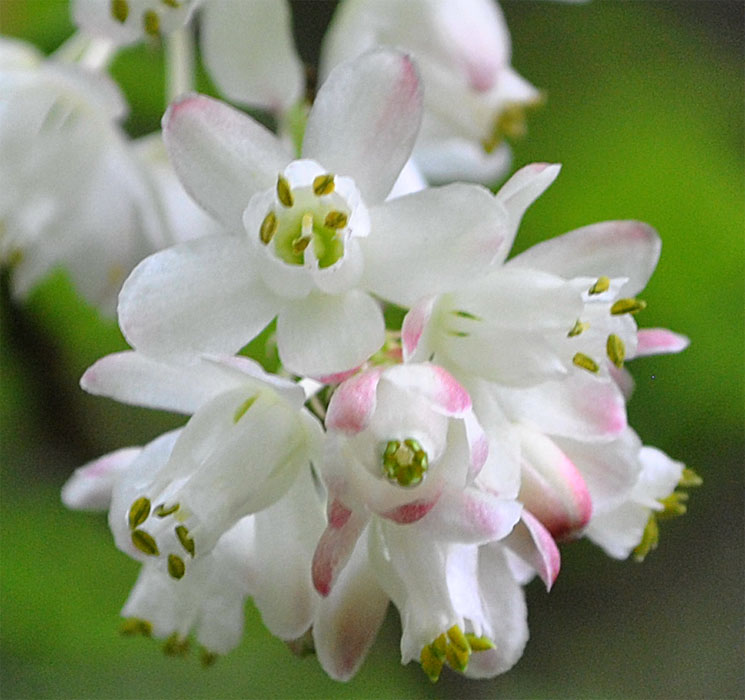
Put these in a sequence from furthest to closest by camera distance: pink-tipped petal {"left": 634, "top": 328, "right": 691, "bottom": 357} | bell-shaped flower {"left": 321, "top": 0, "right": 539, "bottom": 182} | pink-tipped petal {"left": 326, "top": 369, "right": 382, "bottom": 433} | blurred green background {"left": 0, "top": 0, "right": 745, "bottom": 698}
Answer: blurred green background {"left": 0, "top": 0, "right": 745, "bottom": 698} < bell-shaped flower {"left": 321, "top": 0, "right": 539, "bottom": 182} < pink-tipped petal {"left": 634, "top": 328, "right": 691, "bottom": 357} < pink-tipped petal {"left": 326, "top": 369, "right": 382, "bottom": 433}

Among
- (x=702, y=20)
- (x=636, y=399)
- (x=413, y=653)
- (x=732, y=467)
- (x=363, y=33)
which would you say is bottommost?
(x=732, y=467)

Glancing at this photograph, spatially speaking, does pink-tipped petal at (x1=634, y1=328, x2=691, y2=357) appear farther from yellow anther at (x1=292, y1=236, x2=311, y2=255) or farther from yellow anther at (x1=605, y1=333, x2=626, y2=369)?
→ yellow anther at (x1=292, y1=236, x2=311, y2=255)

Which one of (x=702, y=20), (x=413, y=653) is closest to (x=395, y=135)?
(x=413, y=653)

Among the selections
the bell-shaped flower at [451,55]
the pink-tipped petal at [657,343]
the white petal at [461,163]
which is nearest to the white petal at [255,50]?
the bell-shaped flower at [451,55]

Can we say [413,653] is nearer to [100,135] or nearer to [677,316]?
[100,135]

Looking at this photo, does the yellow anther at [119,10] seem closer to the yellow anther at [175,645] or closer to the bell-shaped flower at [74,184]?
the bell-shaped flower at [74,184]

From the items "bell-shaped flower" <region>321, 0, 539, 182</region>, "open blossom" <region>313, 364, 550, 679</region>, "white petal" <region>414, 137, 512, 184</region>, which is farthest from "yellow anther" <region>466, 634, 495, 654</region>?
"white petal" <region>414, 137, 512, 184</region>
